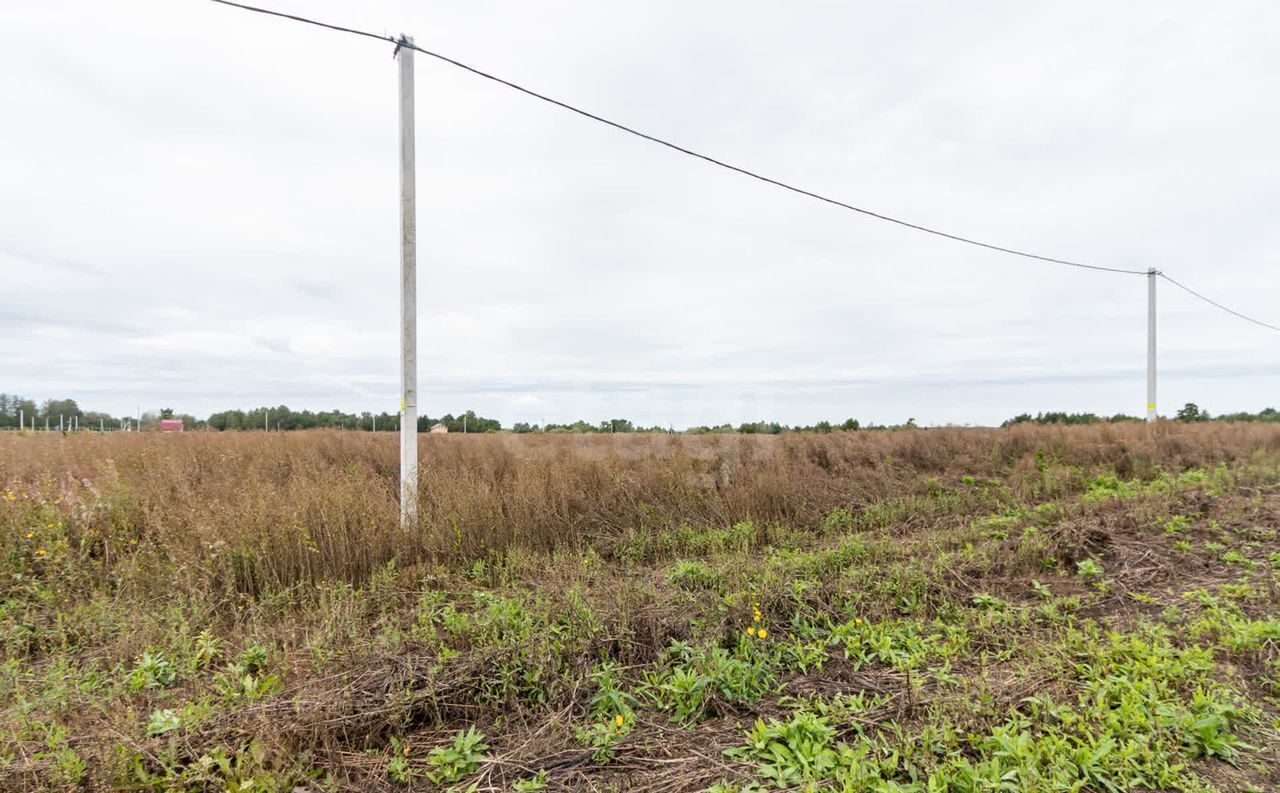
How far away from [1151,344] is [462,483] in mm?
19915

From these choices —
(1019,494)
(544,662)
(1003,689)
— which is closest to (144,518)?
(544,662)

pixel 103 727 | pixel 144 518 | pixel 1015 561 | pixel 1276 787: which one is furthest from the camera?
pixel 144 518

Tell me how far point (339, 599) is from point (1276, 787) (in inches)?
212

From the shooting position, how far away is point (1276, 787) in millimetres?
2271

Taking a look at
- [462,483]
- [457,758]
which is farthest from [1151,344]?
[457,758]

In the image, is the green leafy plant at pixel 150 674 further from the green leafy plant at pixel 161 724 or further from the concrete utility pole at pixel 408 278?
the concrete utility pole at pixel 408 278

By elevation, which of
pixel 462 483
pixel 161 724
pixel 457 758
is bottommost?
pixel 457 758

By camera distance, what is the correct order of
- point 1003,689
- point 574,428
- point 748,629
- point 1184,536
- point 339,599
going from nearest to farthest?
point 1003,689, point 748,629, point 339,599, point 1184,536, point 574,428

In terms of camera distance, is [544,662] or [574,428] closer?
[544,662]

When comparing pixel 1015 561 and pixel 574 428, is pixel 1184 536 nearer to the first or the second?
pixel 1015 561

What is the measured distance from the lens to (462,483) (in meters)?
6.66

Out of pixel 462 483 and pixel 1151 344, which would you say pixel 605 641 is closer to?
pixel 462 483

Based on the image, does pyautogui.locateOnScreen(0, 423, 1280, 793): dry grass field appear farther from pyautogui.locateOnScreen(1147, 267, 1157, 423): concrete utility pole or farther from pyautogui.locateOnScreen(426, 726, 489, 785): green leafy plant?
pyautogui.locateOnScreen(1147, 267, 1157, 423): concrete utility pole

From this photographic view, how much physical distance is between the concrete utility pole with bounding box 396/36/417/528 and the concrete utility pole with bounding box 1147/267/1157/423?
2015 cm
